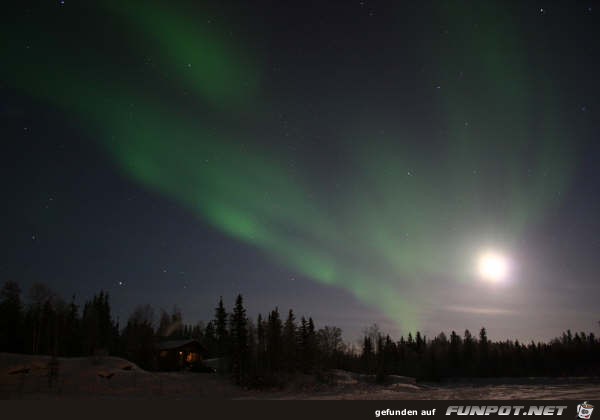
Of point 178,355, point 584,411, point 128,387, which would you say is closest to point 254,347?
point 178,355

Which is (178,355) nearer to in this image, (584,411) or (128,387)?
(128,387)

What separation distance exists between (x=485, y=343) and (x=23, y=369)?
5822 inches

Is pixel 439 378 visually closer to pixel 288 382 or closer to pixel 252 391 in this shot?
pixel 288 382

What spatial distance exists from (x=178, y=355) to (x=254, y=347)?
2460 cm

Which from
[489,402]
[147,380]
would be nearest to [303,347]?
Result: [147,380]

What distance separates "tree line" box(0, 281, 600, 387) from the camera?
220 feet

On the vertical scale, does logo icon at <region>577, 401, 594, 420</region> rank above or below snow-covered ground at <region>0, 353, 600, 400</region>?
above

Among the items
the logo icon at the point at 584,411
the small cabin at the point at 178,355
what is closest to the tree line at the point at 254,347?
the small cabin at the point at 178,355

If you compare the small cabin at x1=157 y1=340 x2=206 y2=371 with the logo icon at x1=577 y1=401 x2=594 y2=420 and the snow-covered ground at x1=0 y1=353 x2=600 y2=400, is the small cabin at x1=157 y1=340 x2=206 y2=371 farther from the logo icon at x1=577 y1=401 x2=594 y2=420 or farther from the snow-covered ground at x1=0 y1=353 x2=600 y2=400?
the logo icon at x1=577 y1=401 x2=594 y2=420

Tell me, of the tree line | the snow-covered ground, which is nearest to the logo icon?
the snow-covered ground

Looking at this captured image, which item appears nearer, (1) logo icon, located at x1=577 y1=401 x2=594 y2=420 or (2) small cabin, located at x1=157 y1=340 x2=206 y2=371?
(1) logo icon, located at x1=577 y1=401 x2=594 y2=420

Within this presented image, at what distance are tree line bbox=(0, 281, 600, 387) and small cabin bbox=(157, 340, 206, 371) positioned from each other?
1.60 meters

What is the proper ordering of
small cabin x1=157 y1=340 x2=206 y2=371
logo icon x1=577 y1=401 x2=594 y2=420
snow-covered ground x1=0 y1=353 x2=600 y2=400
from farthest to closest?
small cabin x1=157 y1=340 x2=206 y2=371, snow-covered ground x1=0 y1=353 x2=600 y2=400, logo icon x1=577 y1=401 x2=594 y2=420

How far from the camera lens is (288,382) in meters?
60.2
